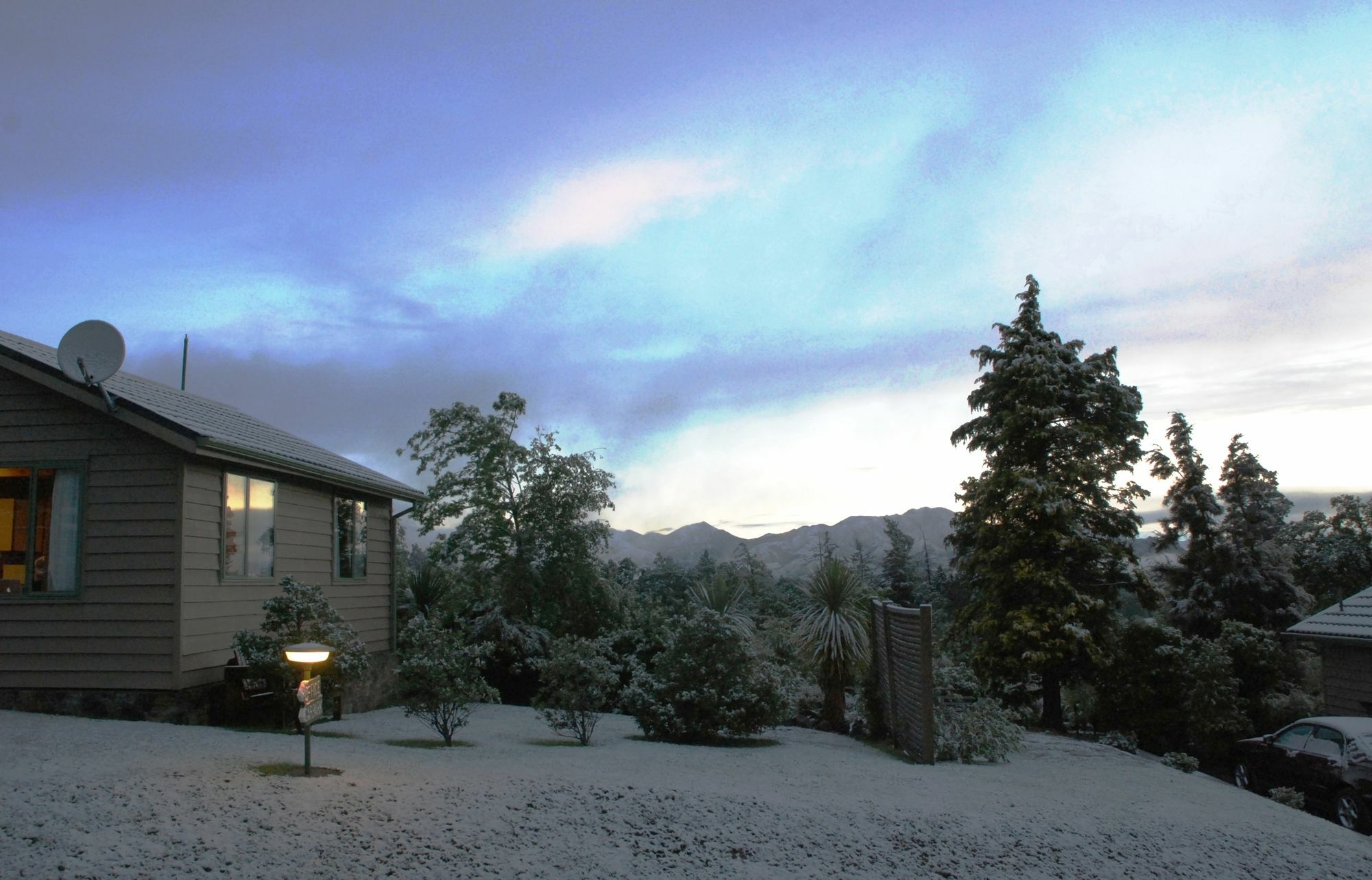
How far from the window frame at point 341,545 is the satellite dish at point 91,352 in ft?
15.6

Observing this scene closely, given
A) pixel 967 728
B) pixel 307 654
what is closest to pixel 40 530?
pixel 307 654

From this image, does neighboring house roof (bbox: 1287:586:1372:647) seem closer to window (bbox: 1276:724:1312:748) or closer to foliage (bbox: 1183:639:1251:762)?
foliage (bbox: 1183:639:1251:762)

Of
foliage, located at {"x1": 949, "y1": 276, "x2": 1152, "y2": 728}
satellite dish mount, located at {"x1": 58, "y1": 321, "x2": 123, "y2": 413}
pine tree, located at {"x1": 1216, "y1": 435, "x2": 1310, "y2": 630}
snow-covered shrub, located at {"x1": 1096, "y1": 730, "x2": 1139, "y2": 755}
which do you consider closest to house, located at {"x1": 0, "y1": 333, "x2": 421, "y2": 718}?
satellite dish mount, located at {"x1": 58, "y1": 321, "x2": 123, "y2": 413}

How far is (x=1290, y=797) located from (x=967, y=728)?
12.8 ft

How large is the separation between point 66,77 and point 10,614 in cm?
691

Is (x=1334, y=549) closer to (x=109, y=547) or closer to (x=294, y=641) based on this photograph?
(x=294, y=641)

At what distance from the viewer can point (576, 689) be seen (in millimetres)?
11344

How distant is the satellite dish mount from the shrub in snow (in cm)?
292

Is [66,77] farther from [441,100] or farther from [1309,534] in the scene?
[1309,534]

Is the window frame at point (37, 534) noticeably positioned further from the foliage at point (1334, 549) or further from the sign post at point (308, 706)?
the foliage at point (1334, 549)

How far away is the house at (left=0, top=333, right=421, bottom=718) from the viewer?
380 inches

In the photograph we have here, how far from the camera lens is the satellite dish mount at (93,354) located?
31.3 feet

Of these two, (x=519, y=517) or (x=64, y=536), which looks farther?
(x=519, y=517)

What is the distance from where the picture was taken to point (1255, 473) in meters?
32.2
